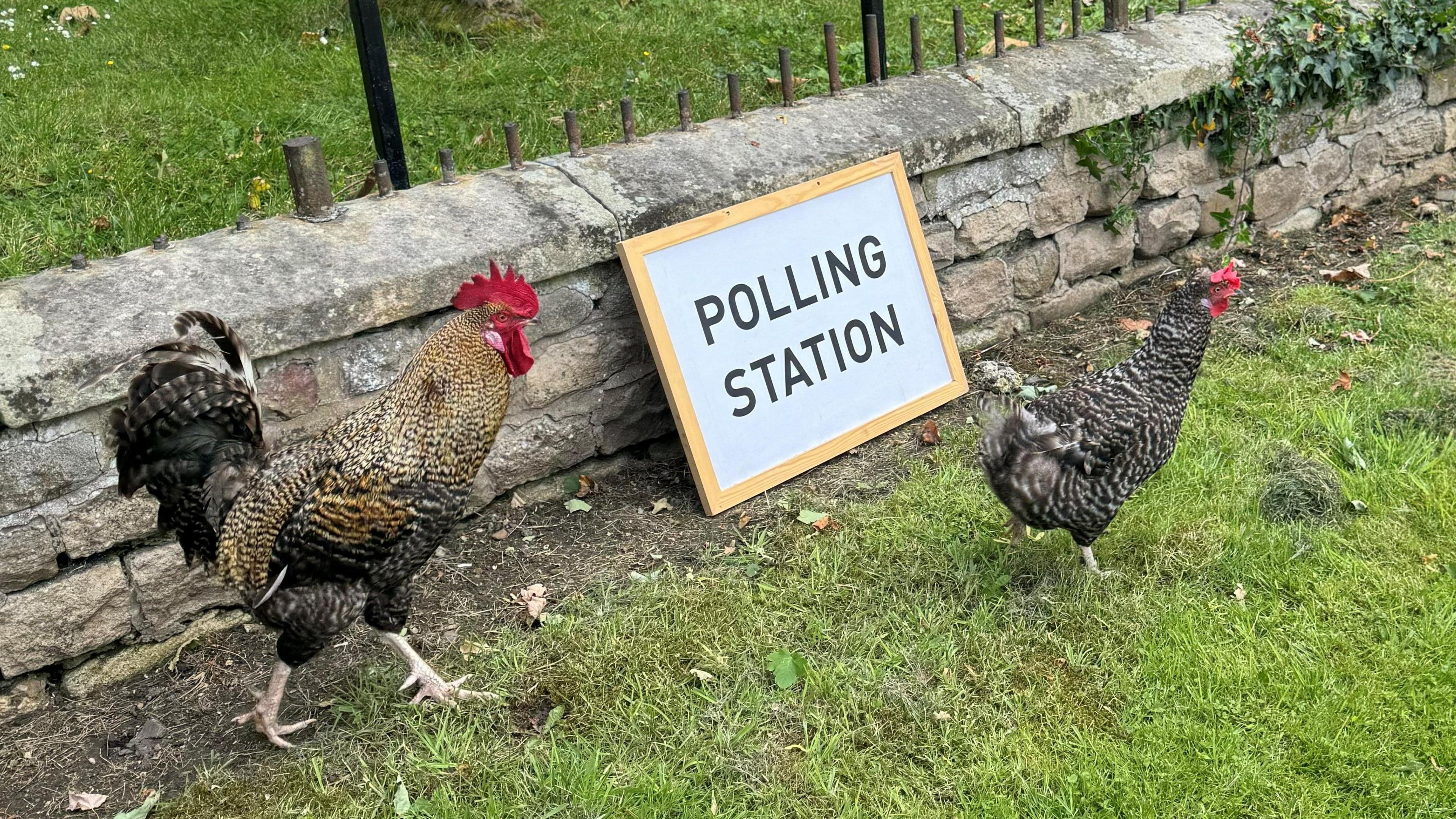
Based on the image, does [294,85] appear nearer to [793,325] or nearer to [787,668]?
[793,325]

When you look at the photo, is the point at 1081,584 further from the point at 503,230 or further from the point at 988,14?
the point at 988,14

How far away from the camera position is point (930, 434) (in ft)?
15.3

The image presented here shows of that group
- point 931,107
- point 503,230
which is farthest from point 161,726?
point 931,107

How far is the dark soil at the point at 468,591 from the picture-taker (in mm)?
3312

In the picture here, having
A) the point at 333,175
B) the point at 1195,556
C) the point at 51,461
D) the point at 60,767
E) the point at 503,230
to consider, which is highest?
the point at 333,175

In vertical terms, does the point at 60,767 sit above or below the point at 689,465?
below

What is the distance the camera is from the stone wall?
10.9ft

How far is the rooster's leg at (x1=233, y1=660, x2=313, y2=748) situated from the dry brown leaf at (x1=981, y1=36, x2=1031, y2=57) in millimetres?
4032

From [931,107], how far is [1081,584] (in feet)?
7.21

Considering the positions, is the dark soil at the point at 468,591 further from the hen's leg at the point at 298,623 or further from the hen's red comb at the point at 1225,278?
the hen's red comb at the point at 1225,278

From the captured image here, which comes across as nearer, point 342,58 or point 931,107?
point 931,107

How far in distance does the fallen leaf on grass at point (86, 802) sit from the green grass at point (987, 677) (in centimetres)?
25

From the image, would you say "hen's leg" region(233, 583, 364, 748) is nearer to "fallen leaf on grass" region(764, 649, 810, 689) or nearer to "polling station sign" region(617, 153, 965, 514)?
"fallen leaf on grass" region(764, 649, 810, 689)

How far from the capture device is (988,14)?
7.32 meters
